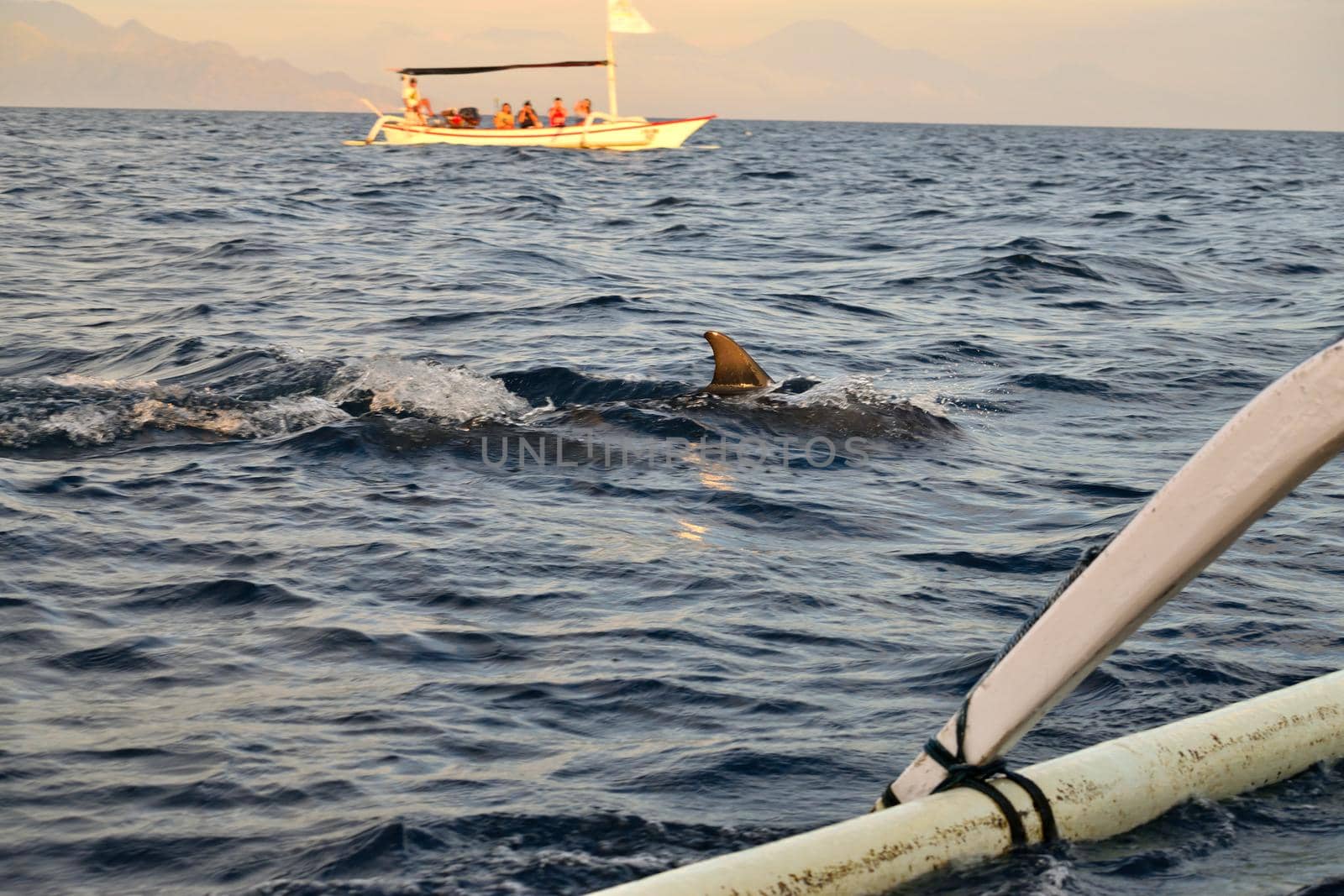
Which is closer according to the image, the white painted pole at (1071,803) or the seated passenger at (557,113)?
the white painted pole at (1071,803)

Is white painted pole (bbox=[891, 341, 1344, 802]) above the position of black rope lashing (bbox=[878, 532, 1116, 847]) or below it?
above

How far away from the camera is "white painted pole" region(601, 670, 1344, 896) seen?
3328mm

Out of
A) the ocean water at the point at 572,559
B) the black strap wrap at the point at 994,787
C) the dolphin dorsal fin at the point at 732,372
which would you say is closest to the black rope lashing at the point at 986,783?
the black strap wrap at the point at 994,787

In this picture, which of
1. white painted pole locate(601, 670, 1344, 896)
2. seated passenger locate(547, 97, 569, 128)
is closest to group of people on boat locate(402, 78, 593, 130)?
seated passenger locate(547, 97, 569, 128)

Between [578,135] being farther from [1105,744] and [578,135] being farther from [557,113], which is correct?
[1105,744]

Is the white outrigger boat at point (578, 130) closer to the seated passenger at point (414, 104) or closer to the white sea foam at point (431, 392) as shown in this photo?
the seated passenger at point (414, 104)

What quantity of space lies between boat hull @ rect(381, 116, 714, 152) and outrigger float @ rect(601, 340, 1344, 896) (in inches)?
2180

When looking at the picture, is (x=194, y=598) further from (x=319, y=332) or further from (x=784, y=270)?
(x=784, y=270)

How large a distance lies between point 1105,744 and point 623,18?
211 feet

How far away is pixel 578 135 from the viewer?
Result: 59.3m

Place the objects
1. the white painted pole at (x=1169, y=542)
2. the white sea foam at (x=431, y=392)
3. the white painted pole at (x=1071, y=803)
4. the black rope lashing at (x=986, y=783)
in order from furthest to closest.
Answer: the white sea foam at (x=431, y=392)
the black rope lashing at (x=986, y=783)
the white painted pole at (x=1071, y=803)
the white painted pole at (x=1169, y=542)

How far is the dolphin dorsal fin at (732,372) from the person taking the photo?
11.2 metres

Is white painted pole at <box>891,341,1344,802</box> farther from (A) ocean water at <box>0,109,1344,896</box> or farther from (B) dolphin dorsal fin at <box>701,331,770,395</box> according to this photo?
(B) dolphin dorsal fin at <box>701,331,770,395</box>

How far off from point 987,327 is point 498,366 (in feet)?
20.0
